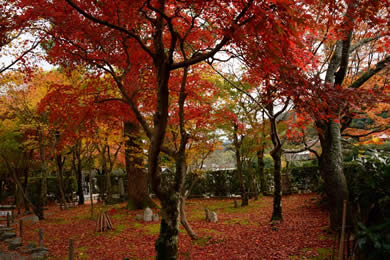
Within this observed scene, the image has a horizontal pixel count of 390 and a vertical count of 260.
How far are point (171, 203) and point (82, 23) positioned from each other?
4.77 metres

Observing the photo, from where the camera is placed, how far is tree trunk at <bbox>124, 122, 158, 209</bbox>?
13344 mm

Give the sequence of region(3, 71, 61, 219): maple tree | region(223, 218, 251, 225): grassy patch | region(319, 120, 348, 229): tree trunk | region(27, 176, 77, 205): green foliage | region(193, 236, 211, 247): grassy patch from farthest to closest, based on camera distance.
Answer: region(27, 176, 77, 205): green foliage, region(3, 71, 61, 219): maple tree, region(223, 218, 251, 225): grassy patch, region(193, 236, 211, 247): grassy patch, region(319, 120, 348, 229): tree trunk

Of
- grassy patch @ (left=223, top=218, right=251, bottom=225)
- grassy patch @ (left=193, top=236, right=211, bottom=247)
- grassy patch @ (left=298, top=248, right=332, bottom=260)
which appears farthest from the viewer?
grassy patch @ (left=223, top=218, right=251, bottom=225)

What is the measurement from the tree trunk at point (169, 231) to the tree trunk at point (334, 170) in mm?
3707

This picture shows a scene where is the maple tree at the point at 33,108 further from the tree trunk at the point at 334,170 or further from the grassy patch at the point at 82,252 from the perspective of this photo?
the tree trunk at the point at 334,170

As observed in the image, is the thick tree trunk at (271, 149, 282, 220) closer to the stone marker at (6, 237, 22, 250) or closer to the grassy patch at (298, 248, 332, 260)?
the grassy patch at (298, 248, 332, 260)

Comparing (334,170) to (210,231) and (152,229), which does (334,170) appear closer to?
(210,231)

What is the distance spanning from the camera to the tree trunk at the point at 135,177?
13.3 m

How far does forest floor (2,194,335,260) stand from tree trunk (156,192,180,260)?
4.02 ft

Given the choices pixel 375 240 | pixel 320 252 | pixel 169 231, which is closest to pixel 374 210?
pixel 375 240

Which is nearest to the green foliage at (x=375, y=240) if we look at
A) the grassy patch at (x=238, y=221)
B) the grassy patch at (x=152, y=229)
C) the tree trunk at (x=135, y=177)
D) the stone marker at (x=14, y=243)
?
the grassy patch at (x=238, y=221)

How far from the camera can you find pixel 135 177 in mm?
13727

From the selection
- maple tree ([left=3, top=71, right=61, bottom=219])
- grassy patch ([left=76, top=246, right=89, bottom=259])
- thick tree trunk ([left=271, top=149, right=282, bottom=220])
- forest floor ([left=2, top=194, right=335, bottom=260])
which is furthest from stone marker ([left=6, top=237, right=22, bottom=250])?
thick tree trunk ([left=271, top=149, right=282, bottom=220])

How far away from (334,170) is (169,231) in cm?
404
